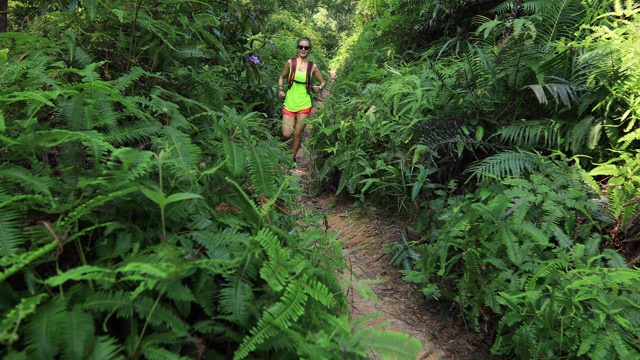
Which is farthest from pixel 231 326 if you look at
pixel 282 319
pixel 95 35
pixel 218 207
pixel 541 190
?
pixel 541 190

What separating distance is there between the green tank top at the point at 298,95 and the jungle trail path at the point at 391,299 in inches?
88.4

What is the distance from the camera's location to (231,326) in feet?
5.45

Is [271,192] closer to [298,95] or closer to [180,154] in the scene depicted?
[180,154]

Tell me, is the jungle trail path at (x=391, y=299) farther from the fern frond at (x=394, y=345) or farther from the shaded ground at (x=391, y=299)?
the fern frond at (x=394, y=345)

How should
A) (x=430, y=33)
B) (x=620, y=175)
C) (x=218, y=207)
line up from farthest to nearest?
1. (x=430, y=33)
2. (x=620, y=175)
3. (x=218, y=207)

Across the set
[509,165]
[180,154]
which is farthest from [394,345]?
[509,165]

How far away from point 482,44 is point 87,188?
19.5 ft

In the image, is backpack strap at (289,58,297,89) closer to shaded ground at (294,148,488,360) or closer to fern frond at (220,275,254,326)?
shaded ground at (294,148,488,360)

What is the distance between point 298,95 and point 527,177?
3.91 m

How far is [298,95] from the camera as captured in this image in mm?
6418

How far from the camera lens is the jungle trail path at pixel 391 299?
3.04m

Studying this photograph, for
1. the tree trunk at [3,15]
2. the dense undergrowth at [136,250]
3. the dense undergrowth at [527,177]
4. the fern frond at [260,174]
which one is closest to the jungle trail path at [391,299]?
Answer: the dense undergrowth at [527,177]

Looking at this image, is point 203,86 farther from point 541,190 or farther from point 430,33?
point 430,33

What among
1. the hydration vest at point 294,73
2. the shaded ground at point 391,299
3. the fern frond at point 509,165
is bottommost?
the shaded ground at point 391,299
